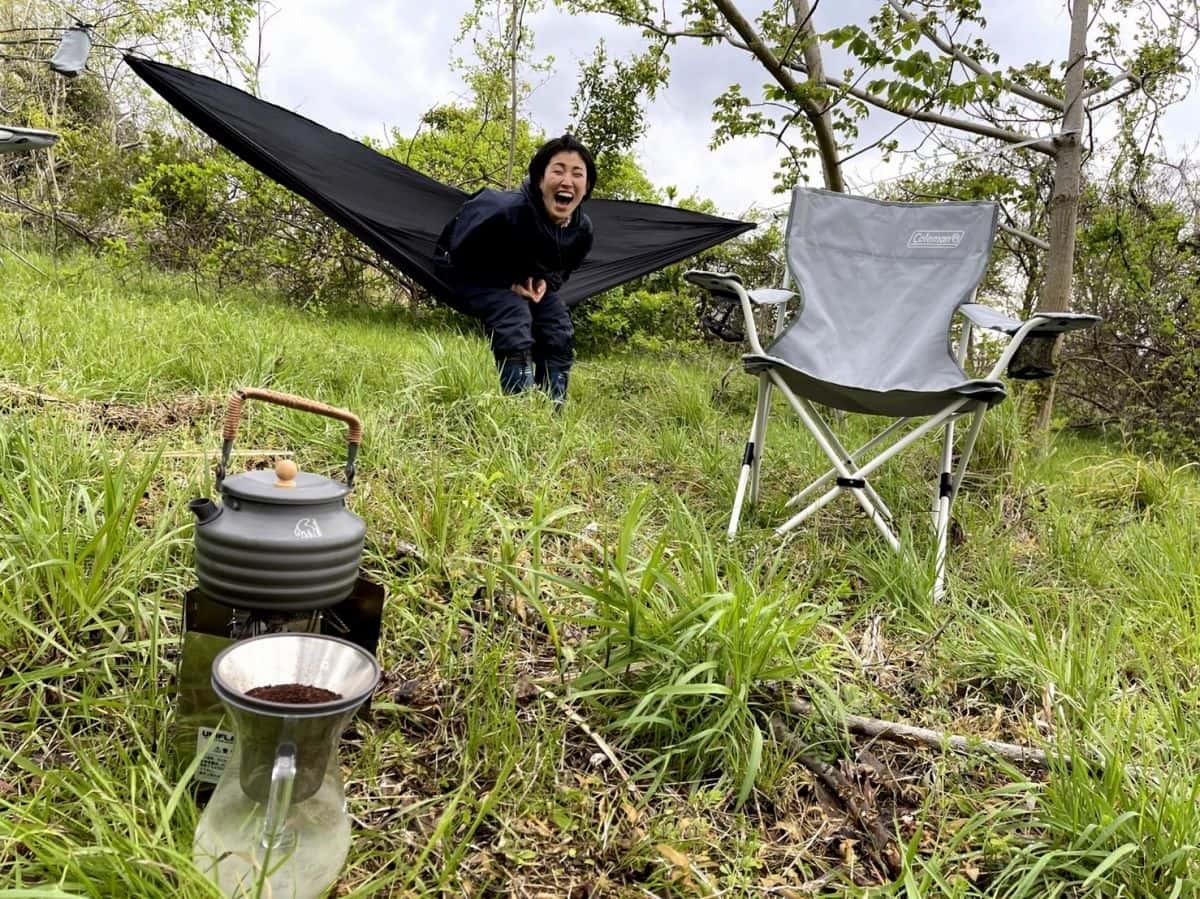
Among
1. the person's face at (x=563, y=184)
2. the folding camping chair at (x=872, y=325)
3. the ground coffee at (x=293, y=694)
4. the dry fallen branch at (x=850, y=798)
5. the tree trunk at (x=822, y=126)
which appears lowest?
the dry fallen branch at (x=850, y=798)

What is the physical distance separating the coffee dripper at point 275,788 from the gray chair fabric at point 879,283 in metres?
1.67

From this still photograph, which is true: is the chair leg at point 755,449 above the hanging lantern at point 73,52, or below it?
below

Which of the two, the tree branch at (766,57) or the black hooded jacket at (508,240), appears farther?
the tree branch at (766,57)

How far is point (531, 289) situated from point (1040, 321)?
5.40ft

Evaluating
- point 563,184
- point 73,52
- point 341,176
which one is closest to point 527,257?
point 563,184

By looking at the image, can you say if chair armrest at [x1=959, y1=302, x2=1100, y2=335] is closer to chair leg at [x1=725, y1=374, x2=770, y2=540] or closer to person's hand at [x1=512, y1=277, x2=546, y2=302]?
chair leg at [x1=725, y1=374, x2=770, y2=540]

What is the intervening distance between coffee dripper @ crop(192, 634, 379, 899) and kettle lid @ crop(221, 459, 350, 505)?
0.17m

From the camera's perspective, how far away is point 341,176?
10.7 ft

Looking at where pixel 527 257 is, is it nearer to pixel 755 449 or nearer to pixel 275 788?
pixel 755 449

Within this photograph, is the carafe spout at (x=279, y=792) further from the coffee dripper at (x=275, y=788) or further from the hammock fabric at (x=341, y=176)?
the hammock fabric at (x=341, y=176)

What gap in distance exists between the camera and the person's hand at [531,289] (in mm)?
2709

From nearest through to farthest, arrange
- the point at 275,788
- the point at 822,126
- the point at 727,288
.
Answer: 1. the point at 275,788
2. the point at 727,288
3. the point at 822,126

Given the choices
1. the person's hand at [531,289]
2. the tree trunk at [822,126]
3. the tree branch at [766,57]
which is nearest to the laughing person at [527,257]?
the person's hand at [531,289]

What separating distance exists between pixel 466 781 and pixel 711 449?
69.7 inches
